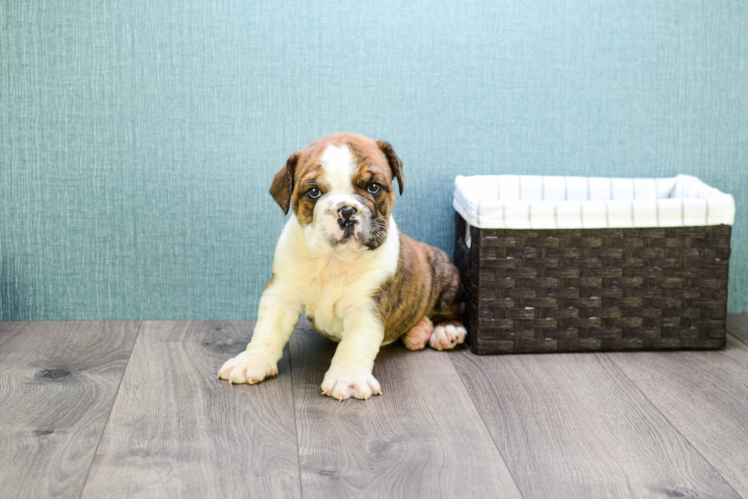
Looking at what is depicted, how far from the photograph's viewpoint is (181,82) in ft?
7.77

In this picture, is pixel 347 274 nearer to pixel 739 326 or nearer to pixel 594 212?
pixel 594 212

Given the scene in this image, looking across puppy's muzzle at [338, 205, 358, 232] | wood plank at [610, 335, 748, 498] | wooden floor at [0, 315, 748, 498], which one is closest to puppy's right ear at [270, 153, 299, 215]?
puppy's muzzle at [338, 205, 358, 232]

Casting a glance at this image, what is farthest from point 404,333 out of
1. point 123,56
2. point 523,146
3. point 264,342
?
point 123,56

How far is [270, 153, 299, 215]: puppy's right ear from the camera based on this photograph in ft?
Result: 6.35

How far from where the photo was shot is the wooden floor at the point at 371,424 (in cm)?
145

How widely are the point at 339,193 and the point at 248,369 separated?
517 mm

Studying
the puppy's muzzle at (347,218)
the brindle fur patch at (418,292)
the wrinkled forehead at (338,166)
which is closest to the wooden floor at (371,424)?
the brindle fur patch at (418,292)

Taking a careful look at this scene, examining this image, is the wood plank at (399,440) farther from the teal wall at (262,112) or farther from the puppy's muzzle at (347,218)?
the teal wall at (262,112)

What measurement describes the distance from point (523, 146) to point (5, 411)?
1.73m

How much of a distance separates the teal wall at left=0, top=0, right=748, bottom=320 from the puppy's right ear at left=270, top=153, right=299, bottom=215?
0.50m

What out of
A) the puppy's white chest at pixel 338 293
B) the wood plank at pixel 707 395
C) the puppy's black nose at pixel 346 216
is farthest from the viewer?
the puppy's white chest at pixel 338 293

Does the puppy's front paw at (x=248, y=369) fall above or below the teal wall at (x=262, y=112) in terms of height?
below

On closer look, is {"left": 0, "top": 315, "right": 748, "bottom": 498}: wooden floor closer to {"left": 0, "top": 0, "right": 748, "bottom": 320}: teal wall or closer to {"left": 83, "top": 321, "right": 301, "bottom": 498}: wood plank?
{"left": 83, "top": 321, "right": 301, "bottom": 498}: wood plank

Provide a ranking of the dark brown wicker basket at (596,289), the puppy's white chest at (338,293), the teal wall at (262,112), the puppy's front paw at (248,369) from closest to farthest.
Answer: the puppy's front paw at (248,369)
the puppy's white chest at (338,293)
the dark brown wicker basket at (596,289)
the teal wall at (262,112)
